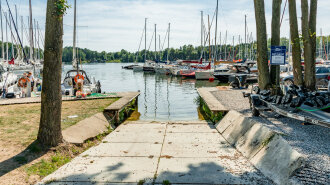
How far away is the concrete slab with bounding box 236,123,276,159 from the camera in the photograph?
221 inches

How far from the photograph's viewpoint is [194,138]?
7.45 metres

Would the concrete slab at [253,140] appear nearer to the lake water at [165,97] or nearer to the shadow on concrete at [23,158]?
the shadow on concrete at [23,158]

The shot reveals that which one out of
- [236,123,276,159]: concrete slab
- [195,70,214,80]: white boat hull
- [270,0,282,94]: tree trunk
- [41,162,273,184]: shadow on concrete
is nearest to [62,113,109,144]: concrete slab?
[41,162,273,184]: shadow on concrete

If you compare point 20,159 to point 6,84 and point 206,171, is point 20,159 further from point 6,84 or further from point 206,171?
point 6,84

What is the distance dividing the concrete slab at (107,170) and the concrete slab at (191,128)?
2.93 metres

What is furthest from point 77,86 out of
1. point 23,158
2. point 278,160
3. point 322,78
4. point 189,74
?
point 189,74

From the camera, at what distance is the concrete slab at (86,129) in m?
6.95

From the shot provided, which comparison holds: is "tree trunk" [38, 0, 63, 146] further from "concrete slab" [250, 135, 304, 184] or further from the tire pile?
the tire pile

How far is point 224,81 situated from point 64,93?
24.7 metres

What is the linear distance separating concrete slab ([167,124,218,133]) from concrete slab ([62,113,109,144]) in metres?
2.15

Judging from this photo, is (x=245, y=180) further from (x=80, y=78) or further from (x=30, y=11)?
(x=30, y=11)

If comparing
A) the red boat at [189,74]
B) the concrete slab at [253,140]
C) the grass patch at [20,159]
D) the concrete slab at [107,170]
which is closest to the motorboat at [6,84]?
the grass patch at [20,159]

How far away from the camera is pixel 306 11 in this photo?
11.2 metres

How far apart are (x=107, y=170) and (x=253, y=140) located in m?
3.16
